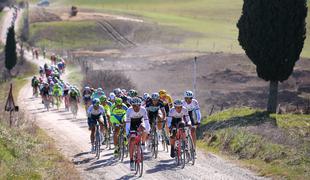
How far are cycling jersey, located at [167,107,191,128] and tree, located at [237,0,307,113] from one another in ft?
37.0

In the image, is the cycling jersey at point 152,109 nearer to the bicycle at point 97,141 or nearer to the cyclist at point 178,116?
the cyclist at point 178,116

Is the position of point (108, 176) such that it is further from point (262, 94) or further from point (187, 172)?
point (262, 94)

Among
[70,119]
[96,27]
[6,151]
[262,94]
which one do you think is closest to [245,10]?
[70,119]

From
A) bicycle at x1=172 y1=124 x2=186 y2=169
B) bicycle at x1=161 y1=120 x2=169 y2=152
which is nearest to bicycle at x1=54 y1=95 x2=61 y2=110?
bicycle at x1=161 y1=120 x2=169 y2=152

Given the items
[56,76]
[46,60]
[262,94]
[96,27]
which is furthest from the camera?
[96,27]

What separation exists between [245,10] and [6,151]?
16.8 m

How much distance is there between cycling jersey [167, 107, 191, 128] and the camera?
→ 22141mm

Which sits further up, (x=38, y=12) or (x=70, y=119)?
(x=38, y=12)

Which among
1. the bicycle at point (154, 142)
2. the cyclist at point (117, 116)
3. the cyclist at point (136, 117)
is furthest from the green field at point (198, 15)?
the cyclist at point (136, 117)

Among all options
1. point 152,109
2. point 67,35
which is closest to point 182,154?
point 152,109

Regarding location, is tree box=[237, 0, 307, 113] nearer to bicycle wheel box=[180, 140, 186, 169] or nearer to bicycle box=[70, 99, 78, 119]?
bicycle box=[70, 99, 78, 119]

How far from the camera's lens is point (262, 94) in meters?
53.1

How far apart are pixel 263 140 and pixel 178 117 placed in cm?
441

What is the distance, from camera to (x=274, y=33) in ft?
105
